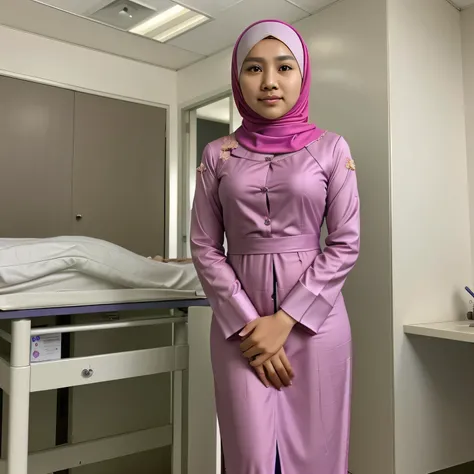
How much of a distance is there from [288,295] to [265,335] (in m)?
0.12

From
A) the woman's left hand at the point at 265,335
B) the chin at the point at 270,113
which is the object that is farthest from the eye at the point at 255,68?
the woman's left hand at the point at 265,335

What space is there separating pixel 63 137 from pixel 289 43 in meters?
1.95

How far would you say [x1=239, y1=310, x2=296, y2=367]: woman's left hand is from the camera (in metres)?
1.24

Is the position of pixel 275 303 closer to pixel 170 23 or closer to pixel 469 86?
pixel 469 86

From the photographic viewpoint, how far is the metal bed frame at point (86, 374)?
1.47 metres

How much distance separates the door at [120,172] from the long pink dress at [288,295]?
183 cm

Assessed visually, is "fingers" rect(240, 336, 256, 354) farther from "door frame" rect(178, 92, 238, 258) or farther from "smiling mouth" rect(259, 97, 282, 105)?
"door frame" rect(178, 92, 238, 258)

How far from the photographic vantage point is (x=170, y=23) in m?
2.69

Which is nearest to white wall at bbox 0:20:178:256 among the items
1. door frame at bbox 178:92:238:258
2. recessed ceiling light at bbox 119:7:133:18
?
door frame at bbox 178:92:238:258

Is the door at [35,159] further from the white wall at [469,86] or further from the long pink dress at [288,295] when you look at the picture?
the white wall at [469,86]

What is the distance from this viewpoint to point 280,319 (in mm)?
1254

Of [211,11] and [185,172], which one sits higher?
[211,11]

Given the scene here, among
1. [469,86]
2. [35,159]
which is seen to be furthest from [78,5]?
[469,86]

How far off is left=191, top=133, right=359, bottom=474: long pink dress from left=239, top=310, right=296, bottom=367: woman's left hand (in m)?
0.02
